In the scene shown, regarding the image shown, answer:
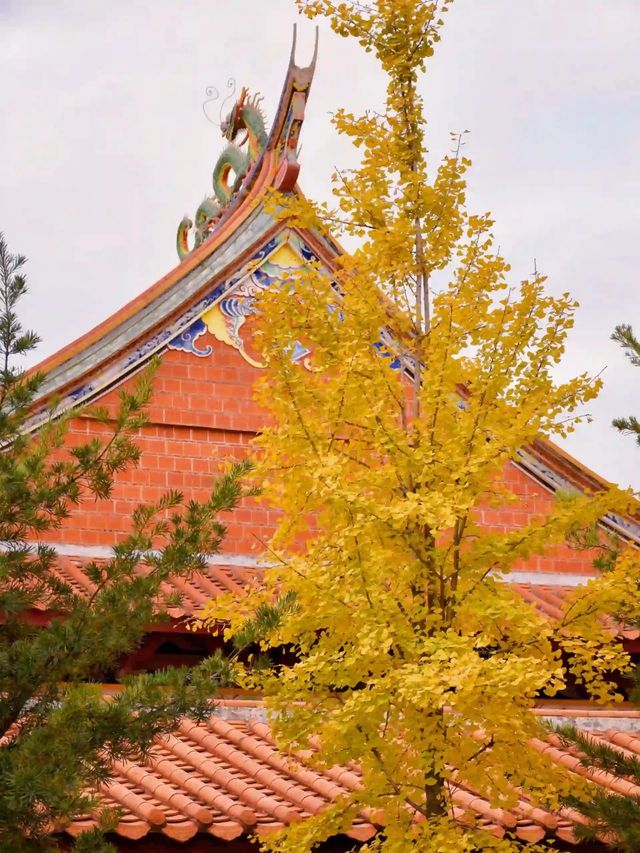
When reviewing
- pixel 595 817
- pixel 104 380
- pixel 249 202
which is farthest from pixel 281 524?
pixel 249 202

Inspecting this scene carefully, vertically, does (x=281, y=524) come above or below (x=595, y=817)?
above

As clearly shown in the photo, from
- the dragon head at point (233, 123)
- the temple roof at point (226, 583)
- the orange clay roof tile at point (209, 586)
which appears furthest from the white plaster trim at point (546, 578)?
the dragon head at point (233, 123)

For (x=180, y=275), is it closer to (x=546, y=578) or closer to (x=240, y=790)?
(x=546, y=578)

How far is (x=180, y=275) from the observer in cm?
1227

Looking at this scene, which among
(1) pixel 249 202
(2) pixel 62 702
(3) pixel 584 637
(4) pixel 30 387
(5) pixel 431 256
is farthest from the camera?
(1) pixel 249 202

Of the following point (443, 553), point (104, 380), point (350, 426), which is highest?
point (104, 380)

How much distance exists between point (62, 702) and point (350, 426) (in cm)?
238

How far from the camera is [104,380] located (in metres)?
11.9

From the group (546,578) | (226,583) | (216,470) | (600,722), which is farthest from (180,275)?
(600,722)

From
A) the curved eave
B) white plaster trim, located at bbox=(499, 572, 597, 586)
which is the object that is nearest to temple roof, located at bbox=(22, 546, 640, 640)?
white plaster trim, located at bbox=(499, 572, 597, 586)

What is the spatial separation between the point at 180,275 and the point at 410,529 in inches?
183

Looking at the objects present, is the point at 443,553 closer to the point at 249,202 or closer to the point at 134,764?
the point at 134,764

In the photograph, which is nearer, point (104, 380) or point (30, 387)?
point (30, 387)

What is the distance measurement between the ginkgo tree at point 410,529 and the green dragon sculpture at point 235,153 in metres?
4.55
